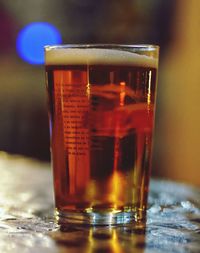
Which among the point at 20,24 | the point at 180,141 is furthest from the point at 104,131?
the point at 20,24

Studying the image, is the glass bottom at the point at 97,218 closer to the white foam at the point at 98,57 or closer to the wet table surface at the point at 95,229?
the wet table surface at the point at 95,229

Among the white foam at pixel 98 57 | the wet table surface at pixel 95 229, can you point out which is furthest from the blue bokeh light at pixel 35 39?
the white foam at pixel 98 57

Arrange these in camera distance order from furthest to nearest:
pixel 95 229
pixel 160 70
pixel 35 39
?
pixel 35 39
pixel 160 70
pixel 95 229

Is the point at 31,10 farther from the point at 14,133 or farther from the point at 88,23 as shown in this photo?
the point at 14,133

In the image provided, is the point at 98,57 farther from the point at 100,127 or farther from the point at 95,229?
the point at 95,229

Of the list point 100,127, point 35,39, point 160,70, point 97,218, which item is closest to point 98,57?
point 100,127
